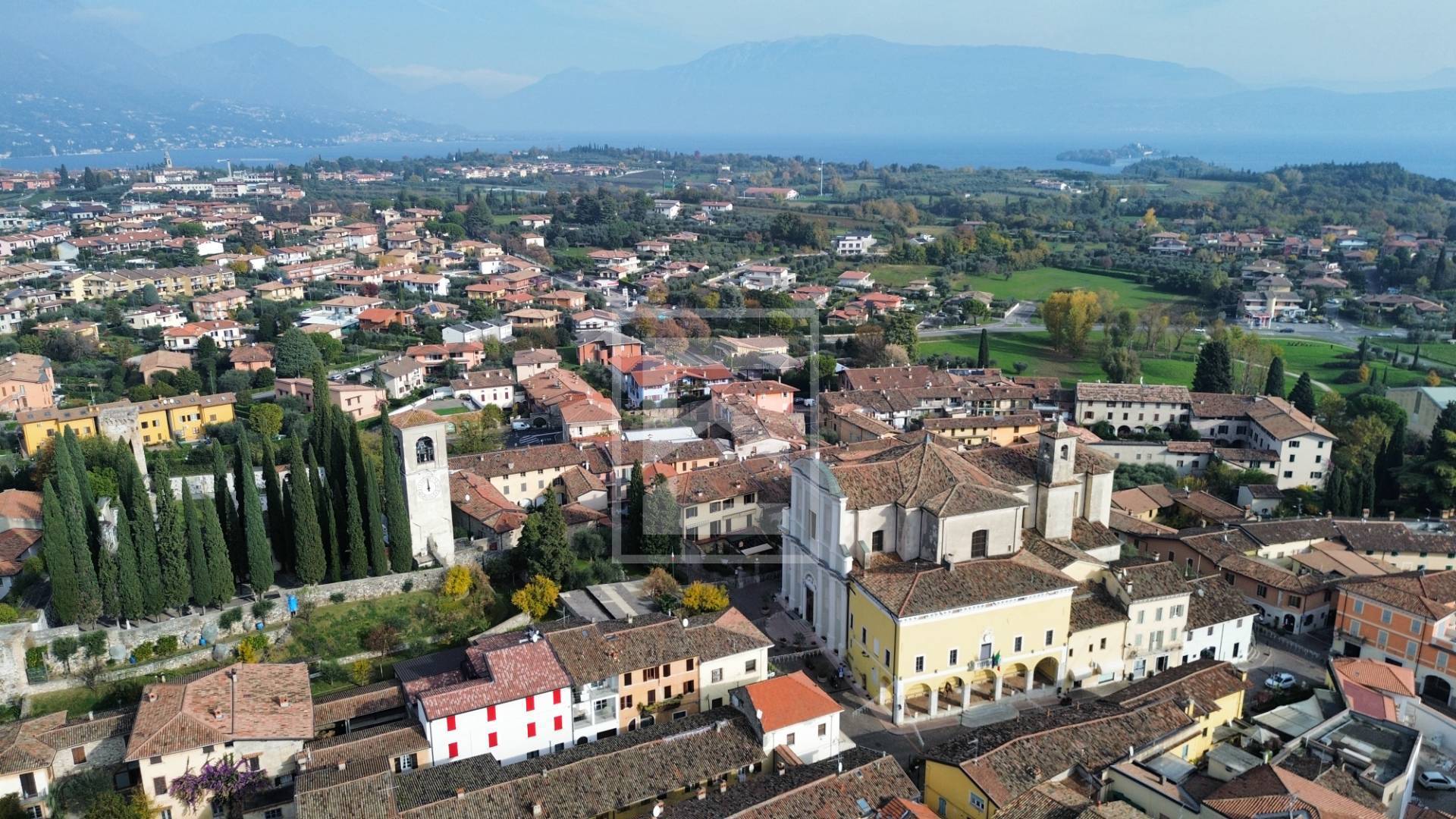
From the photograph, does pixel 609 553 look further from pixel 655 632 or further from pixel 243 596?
pixel 243 596

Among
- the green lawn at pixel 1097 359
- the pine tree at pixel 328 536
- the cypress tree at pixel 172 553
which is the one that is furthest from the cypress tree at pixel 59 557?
the green lawn at pixel 1097 359

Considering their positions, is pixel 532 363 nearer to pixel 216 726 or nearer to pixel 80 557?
pixel 80 557

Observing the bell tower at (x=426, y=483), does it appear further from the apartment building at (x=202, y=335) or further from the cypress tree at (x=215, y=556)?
the apartment building at (x=202, y=335)

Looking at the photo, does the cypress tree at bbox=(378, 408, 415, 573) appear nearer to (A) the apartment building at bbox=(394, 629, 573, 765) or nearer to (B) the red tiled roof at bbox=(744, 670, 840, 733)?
(A) the apartment building at bbox=(394, 629, 573, 765)

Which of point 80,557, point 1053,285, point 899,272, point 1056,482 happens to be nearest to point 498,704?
point 80,557

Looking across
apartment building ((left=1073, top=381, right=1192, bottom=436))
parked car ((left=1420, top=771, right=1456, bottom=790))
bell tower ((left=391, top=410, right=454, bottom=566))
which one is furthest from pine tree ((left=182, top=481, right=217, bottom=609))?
apartment building ((left=1073, top=381, right=1192, bottom=436))

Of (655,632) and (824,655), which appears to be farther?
(824,655)

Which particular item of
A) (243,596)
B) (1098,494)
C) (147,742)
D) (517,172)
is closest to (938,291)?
(1098,494)
